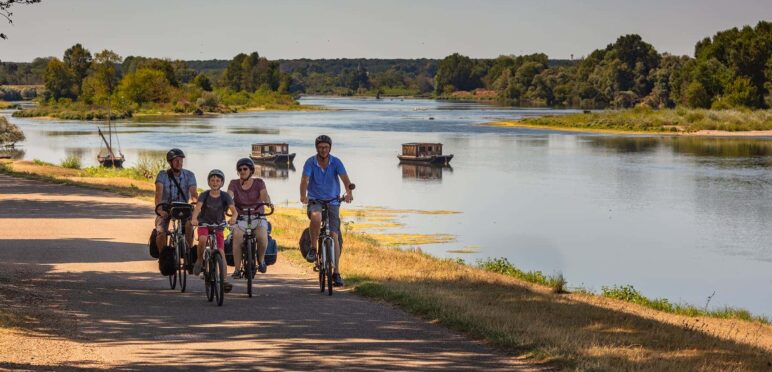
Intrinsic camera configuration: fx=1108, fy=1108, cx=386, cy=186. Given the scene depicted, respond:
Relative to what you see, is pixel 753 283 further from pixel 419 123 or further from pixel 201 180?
pixel 419 123

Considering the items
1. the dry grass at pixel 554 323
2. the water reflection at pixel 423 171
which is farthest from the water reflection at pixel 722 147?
the dry grass at pixel 554 323

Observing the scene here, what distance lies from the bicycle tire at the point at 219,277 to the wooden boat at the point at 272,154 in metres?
65.0

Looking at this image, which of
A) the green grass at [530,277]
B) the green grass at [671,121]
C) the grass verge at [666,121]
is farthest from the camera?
→ the green grass at [671,121]

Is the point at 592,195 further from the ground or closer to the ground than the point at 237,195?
closer to the ground

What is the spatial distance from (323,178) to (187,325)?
2938 mm

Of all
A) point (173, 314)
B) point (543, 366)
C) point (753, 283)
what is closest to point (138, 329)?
point (173, 314)

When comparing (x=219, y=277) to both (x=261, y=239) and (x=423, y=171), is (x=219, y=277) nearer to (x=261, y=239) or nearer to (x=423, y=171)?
(x=261, y=239)

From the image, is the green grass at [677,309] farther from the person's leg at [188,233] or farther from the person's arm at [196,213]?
the person's arm at [196,213]

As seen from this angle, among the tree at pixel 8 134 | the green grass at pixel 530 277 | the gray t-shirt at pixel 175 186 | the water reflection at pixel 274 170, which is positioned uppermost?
the gray t-shirt at pixel 175 186

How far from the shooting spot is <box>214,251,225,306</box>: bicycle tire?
13.6 meters

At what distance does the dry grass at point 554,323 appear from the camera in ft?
36.4

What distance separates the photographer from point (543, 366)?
409 inches

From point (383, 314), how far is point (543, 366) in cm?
338

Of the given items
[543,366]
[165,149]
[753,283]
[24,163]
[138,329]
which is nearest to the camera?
[543,366]
